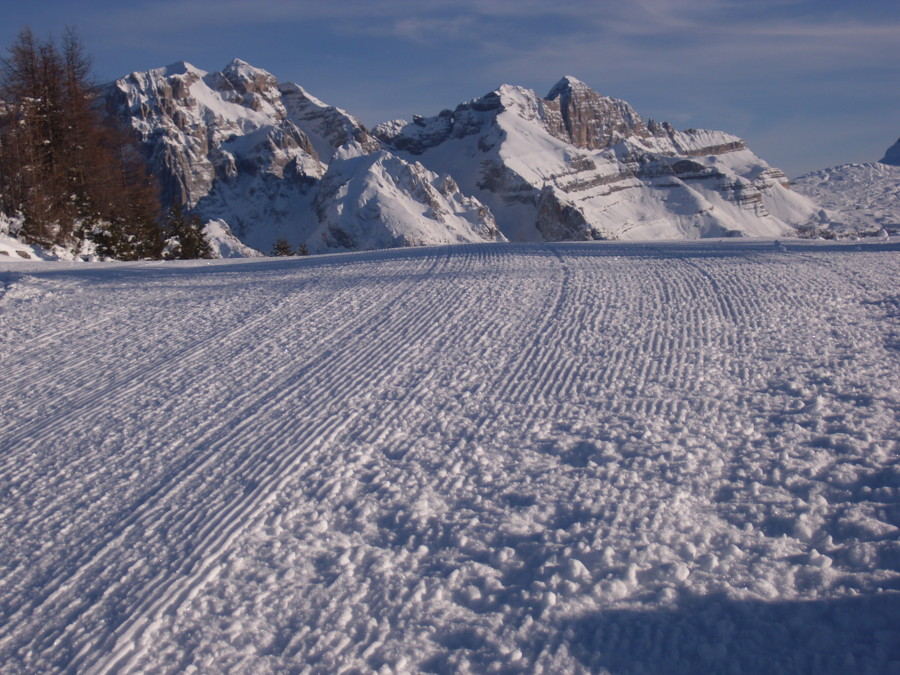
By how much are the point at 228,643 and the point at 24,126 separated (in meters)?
25.7

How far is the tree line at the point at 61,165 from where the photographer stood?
902 inches

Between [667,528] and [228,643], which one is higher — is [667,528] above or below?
above

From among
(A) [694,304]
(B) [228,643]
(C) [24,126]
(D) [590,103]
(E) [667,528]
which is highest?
(D) [590,103]

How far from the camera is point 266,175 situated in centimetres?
12788

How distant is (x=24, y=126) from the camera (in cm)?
2317

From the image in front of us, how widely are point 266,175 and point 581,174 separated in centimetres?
6688

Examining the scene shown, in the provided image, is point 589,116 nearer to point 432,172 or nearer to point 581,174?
point 581,174

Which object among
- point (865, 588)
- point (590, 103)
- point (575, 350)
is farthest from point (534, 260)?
point (590, 103)

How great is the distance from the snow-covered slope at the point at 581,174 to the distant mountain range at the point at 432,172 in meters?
0.34

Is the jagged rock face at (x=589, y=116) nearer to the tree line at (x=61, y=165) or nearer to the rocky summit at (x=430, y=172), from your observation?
the rocky summit at (x=430, y=172)

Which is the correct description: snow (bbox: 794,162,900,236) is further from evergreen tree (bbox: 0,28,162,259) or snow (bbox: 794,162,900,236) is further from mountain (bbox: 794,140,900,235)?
evergreen tree (bbox: 0,28,162,259)

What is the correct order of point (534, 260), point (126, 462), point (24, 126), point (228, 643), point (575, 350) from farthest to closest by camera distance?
point (24, 126) < point (534, 260) < point (575, 350) < point (126, 462) < point (228, 643)

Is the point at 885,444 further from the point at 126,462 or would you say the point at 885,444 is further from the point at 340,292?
the point at 340,292

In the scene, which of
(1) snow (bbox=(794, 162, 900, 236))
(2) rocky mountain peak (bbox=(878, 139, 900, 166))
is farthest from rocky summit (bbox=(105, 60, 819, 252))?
(2) rocky mountain peak (bbox=(878, 139, 900, 166))
